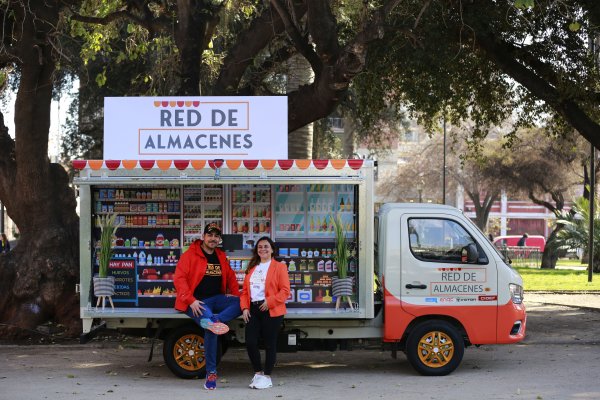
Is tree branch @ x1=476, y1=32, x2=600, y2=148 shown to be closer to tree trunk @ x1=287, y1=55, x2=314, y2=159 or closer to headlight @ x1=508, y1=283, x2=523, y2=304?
tree trunk @ x1=287, y1=55, x2=314, y2=159

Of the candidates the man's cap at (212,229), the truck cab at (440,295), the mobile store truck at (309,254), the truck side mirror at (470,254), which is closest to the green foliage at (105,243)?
the mobile store truck at (309,254)

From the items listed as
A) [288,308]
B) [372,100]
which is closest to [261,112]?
[288,308]

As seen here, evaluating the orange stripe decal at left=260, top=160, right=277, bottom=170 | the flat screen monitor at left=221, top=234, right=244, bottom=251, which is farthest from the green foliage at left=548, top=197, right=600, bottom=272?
the orange stripe decal at left=260, top=160, right=277, bottom=170

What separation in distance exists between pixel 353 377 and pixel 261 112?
326cm

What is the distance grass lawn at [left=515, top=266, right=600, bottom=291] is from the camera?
24641 mm

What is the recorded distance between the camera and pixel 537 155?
41812 millimetres

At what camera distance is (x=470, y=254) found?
1050cm

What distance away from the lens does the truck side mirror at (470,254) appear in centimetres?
1049

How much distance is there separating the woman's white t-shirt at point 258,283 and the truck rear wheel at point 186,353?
955mm

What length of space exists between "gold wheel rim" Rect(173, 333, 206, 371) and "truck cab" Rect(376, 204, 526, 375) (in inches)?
83.3

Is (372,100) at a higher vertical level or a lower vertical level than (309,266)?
higher

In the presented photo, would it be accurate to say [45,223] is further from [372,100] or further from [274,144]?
[372,100]

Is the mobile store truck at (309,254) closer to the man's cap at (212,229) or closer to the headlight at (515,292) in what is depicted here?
the headlight at (515,292)

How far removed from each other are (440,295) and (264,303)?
6.82 ft
